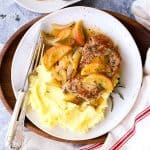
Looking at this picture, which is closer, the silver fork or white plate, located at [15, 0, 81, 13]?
the silver fork

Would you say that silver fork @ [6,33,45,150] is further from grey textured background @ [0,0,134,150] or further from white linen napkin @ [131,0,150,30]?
white linen napkin @ [131,0,150,30]

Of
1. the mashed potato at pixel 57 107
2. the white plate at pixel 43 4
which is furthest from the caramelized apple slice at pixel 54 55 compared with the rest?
the white plate at pixel 43 4

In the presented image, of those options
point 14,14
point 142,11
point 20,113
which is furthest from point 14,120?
point 142,11

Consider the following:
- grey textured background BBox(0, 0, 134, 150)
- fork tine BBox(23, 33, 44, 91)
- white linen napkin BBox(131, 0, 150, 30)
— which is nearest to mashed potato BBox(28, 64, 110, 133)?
fork tine BBox(23, 33, 44, 91)

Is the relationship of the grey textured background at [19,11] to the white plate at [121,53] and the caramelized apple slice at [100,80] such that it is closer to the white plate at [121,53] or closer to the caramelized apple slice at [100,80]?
the white plate at [121,53]

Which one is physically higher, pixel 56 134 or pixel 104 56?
pixel 104 56

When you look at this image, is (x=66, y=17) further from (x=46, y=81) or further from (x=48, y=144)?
(x=48, y=144)

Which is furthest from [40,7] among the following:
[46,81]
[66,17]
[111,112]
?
[111,112]
